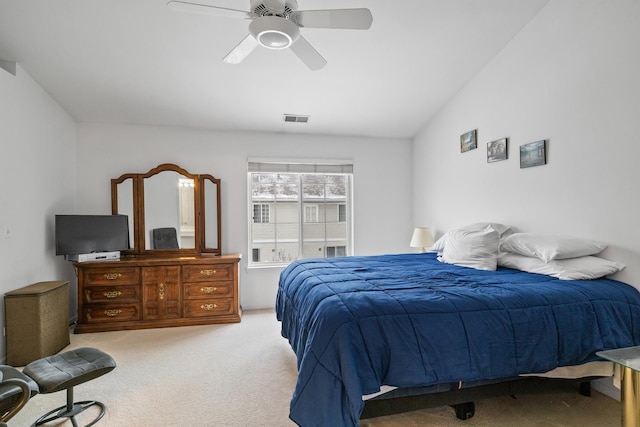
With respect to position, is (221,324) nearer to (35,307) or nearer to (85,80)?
(35,307)

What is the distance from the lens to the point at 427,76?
3.66 meters

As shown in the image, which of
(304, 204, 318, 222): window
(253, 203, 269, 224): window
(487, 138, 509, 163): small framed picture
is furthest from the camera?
(304, 204, 318, 222): window

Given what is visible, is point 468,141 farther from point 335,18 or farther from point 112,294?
point 112,294

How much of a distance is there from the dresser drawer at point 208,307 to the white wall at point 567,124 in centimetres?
294

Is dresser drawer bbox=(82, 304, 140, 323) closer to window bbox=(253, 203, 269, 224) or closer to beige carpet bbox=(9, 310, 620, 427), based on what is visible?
beige carpet bbox=(9, 310, 620, 427)

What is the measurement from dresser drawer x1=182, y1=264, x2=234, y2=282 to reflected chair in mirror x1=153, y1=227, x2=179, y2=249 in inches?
20.0

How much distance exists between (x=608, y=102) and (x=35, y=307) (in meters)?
4.71

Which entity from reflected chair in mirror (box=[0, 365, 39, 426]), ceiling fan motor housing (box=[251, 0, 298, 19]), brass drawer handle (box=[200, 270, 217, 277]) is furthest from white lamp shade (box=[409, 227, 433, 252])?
reflected chair in mirror (box=[0, 365, 39, 426])

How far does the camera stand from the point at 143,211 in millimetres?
4133

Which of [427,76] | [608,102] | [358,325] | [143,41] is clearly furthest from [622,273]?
[143,41]

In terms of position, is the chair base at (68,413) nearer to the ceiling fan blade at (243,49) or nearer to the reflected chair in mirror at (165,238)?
the reflected chair in mirror at (165,238)

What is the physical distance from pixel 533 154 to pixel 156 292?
405cm

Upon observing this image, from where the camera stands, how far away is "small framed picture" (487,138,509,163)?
3.34 metres

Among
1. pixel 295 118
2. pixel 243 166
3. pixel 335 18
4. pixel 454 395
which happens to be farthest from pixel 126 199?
pixel 454 395
